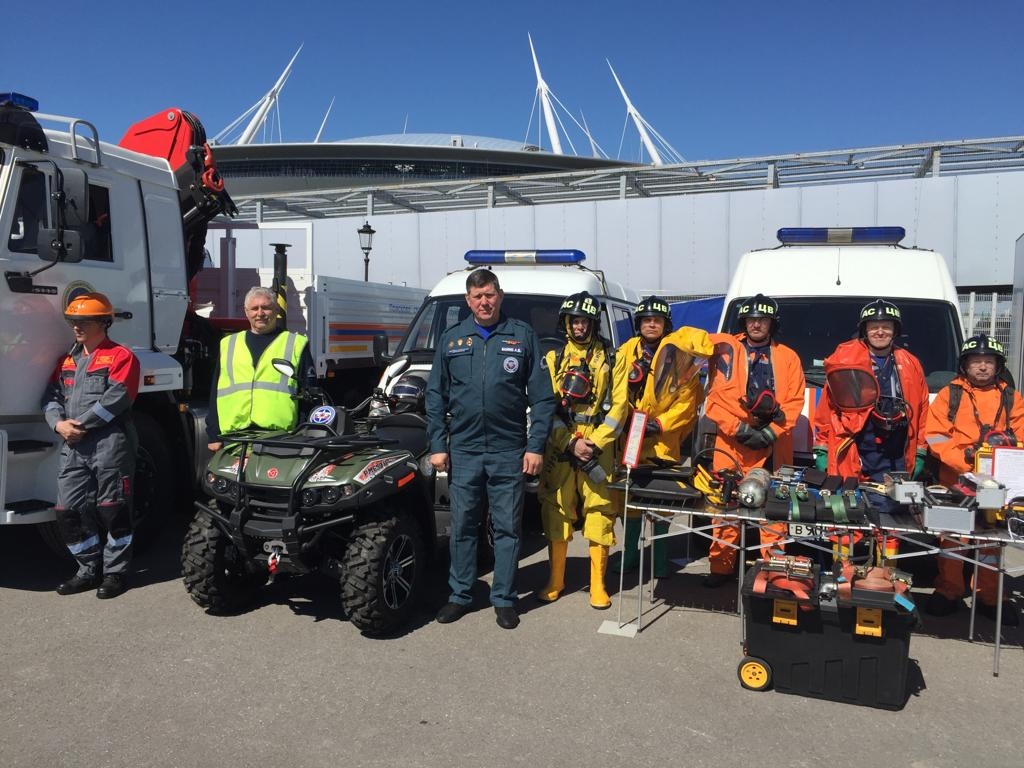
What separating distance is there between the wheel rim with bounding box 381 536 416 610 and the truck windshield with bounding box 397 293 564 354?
252 centimetres

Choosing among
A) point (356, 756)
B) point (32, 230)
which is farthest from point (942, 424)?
point (32, 230)

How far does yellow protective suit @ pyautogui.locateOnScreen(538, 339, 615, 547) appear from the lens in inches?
190

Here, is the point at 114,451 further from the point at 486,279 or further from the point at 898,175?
the point at 898,175

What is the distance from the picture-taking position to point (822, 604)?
11.6ft

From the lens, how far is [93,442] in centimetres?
489

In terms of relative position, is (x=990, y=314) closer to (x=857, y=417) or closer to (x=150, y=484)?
(x=857, y=417)

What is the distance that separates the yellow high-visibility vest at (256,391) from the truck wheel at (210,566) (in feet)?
2.11

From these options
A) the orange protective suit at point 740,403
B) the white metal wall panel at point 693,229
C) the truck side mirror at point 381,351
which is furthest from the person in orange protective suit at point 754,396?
the white metal wall panel at point 693,229

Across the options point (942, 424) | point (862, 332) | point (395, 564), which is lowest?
point (395, 564)

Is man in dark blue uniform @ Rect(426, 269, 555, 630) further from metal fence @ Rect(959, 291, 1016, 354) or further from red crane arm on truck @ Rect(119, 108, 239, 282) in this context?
metal fence @ Rect(959, 291, 1016, 354)

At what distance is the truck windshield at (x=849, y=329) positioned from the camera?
562 centimetres

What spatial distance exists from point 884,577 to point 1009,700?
2.92 ft

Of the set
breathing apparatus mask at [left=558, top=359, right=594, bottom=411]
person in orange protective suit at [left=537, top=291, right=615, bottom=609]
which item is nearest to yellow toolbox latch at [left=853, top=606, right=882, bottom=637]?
person in orange protective suit at [left=537, top=291, right=615, bottom=609]

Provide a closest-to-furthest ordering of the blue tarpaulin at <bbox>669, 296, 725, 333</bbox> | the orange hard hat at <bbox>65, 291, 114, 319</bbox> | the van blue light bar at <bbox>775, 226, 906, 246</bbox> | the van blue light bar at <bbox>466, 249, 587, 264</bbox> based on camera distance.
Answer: the orange hard hat at <bbox>65, 291, 114, 319</bbox> → the van blue light bar at <bbox>775, 226, 906, 246</bbox> → the van blue light bar at <bbox>466, 249, 587, 264</bbox> → the blue tarpaulin at <bbox>669, 296, 725, 333</bbox>
